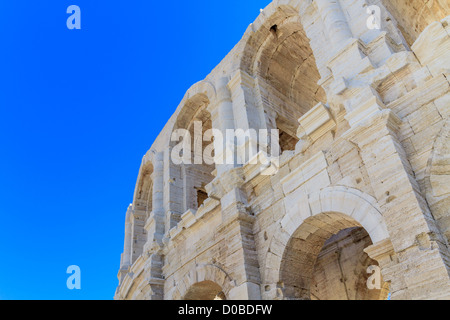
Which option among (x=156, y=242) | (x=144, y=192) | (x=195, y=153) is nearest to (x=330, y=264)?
(x=156, y=242)

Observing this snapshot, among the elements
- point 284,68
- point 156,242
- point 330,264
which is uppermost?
point 284,68

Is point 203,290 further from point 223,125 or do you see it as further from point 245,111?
point 245,111

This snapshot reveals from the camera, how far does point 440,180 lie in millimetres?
4562

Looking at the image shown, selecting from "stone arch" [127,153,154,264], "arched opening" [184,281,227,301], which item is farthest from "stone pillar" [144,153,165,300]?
"stone arch" [127,153,154,264]

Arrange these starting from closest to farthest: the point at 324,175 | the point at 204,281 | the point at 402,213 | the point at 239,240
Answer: the point at 402,213, the point at 324,175, the point at 239,240, the point at 204,281

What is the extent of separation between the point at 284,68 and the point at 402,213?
A: 6.21 meters

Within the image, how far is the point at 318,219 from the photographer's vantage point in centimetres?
586

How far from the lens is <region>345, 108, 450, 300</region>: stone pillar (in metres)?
3.94

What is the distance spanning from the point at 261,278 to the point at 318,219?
4.60 ft

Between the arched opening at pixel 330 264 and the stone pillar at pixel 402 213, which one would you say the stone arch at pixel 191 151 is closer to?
the arched opening at pixel 330 264

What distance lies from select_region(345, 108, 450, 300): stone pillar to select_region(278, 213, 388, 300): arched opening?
139cm

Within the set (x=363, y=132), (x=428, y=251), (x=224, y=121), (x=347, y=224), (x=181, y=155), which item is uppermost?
(x=181, y=155)
